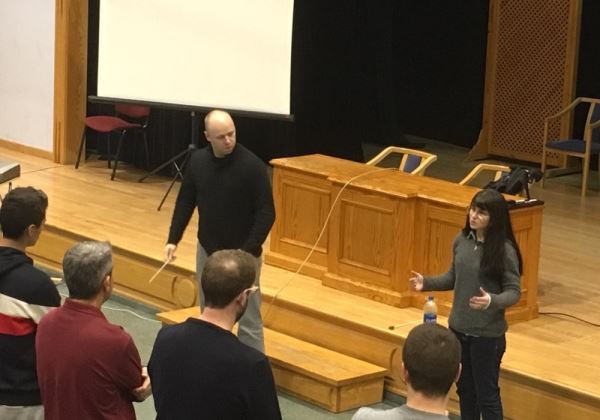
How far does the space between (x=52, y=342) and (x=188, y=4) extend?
219 inches

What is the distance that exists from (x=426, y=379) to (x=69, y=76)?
8.05 m

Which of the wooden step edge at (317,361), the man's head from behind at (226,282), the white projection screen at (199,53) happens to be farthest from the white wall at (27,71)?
the man's head from behind at (226,282)

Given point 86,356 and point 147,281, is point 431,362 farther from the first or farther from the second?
point 147,281

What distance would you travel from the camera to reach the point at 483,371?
493 centimetres

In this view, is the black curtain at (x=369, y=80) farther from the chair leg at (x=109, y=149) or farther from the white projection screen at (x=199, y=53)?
the white projection screen at (x=199, y=53)

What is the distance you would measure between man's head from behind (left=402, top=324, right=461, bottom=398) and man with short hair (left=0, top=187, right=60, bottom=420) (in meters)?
1.31

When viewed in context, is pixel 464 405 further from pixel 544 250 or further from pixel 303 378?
pixel 544 250

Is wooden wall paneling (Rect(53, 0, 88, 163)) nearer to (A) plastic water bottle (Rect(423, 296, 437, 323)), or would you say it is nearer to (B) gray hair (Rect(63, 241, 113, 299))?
(A) plastic water bottle (Rect(423, 296, 437, 323))

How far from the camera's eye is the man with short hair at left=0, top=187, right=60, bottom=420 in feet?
11.8

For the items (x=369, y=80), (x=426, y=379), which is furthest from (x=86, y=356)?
(x=369, y=80)

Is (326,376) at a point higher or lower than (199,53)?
lower

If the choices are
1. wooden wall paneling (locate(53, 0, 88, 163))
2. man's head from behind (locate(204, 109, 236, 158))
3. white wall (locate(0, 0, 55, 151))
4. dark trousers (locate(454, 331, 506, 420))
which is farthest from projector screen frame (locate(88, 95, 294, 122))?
dark trousers (locate(454, 331, 506, 420))

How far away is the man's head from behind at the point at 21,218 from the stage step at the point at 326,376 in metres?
2.45

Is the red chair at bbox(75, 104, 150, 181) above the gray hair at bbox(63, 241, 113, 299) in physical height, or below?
below
